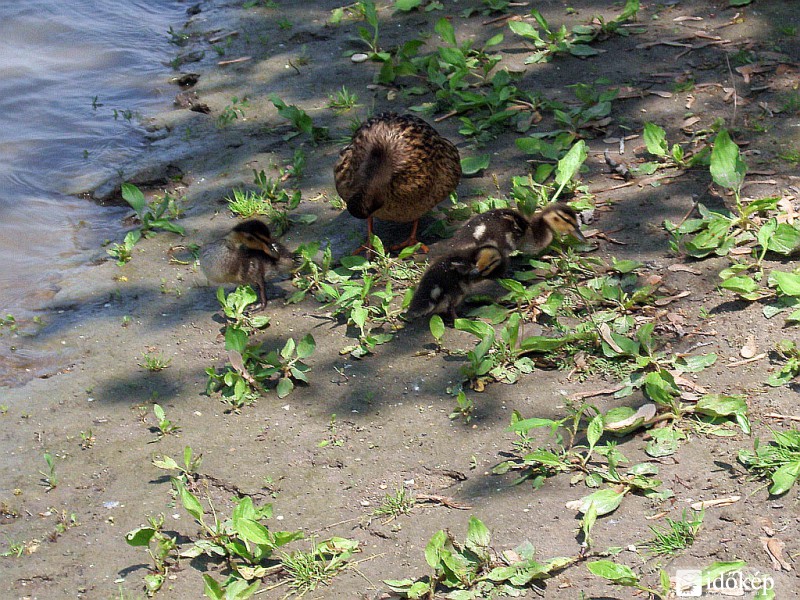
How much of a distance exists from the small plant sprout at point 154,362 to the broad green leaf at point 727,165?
384cm

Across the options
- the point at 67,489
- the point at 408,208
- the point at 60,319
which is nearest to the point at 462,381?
the point at 408,208

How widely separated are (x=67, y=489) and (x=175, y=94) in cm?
571

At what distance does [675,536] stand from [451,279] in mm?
2360

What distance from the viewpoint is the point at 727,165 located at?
607 centimetres

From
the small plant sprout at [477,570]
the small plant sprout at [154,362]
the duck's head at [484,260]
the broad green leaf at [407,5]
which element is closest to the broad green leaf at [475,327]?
the duck's head at [484,260]

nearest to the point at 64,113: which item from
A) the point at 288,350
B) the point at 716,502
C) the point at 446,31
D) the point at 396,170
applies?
the point at 446,31

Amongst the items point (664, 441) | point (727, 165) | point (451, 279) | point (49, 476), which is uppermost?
point (727, 165)

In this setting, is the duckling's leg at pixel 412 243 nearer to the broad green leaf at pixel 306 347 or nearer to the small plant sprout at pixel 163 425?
the broad green leaf at pixel 306 347

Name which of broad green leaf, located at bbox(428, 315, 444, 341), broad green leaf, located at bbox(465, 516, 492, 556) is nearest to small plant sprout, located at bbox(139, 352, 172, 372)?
broad green leaf, located at bbox(428, 315, 444, 341)

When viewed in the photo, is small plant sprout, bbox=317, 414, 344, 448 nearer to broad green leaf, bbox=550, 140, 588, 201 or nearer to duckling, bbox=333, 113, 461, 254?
duckling, bbox=333, 113, 461, 254

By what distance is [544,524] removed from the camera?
4031mm

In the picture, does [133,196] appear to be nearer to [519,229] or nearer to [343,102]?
[343,102]

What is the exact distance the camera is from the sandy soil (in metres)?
4.05

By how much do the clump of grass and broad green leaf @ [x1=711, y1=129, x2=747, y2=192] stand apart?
2.93 m
